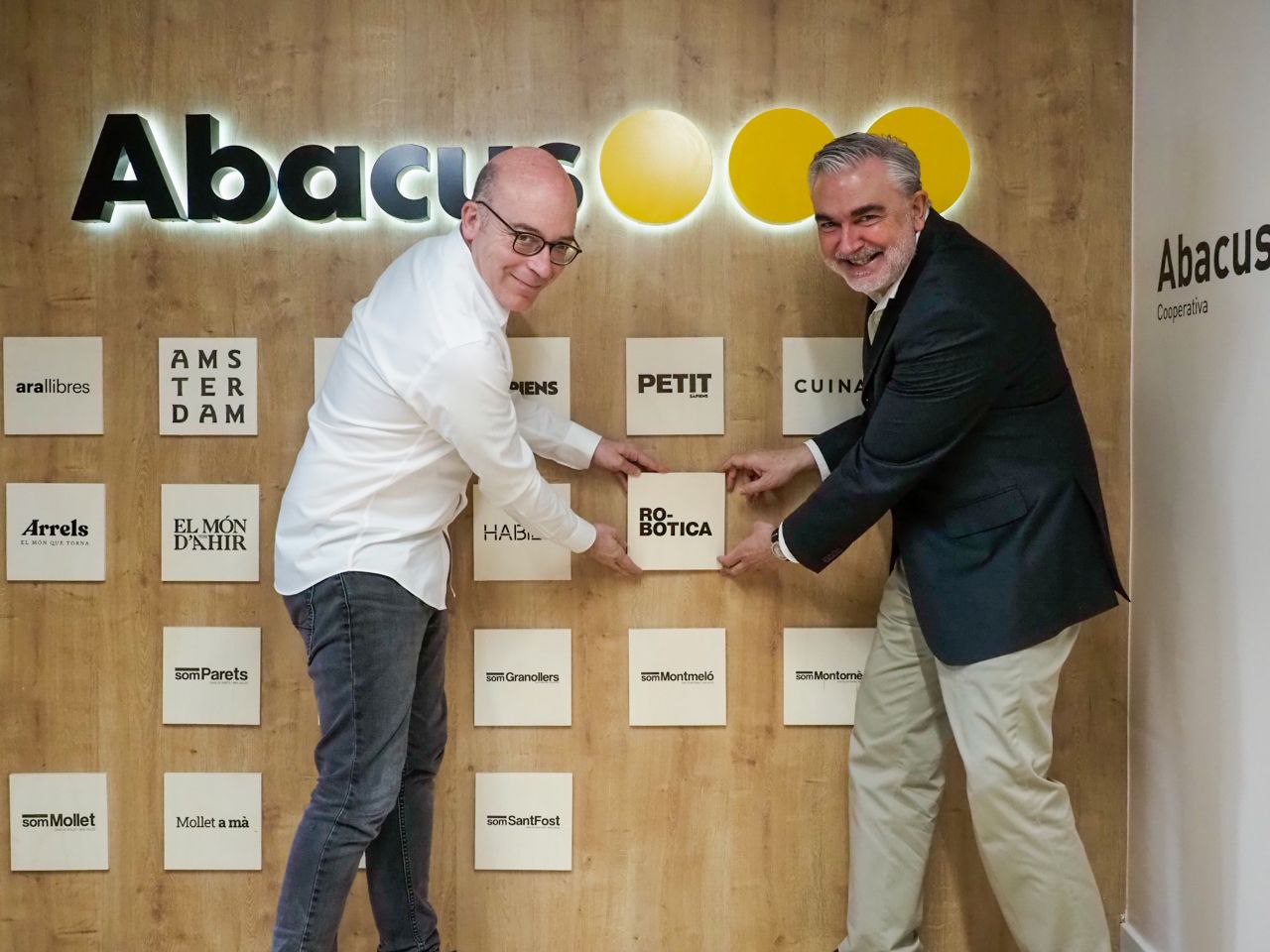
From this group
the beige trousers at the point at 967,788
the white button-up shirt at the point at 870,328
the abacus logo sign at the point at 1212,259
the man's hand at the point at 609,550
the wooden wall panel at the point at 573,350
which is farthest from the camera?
the wooden wall panel at the point at 573,350

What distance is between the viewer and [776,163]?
91.3 inches

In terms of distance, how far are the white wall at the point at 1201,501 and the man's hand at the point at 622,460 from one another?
1132mm

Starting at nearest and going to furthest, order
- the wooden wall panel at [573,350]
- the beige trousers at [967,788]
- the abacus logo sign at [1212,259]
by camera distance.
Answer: the abacus logo sign at [1212,259] → the beige trousers at [967,788] → the wooden wall panel at [573,350]

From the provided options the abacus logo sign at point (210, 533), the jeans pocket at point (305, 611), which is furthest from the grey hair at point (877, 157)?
the abacus logo sign at point (210, 533)

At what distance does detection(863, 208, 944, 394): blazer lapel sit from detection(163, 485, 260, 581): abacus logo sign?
1.47m

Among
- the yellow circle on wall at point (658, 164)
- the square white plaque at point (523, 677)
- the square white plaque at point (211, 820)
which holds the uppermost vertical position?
the yellow circle on wall at point (658, 164)

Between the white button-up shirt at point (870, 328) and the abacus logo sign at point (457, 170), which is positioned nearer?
the white button-up shirt at point (870, 328)

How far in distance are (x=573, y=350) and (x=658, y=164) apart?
0.48 metres

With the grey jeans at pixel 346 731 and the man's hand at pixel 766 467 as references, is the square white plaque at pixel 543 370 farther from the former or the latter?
the grey jeans at pixel 346 731

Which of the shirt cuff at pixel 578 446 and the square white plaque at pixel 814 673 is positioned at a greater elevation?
the shirt cuff at pixel 578 446

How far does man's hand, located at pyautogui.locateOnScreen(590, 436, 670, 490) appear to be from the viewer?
229cm

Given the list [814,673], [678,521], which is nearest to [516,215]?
[678,521]

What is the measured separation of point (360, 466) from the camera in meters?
1.92

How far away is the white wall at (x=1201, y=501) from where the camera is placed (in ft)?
5.99
